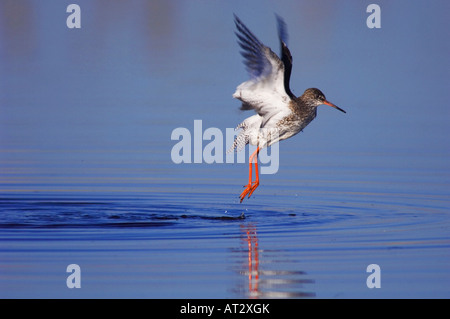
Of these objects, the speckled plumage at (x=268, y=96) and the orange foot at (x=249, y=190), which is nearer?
the speckled plumage at (x=268, y=96)

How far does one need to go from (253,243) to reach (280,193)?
3024 millimetres

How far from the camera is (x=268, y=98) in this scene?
11.9 meters

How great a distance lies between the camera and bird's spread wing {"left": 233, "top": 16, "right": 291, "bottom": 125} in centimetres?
1123

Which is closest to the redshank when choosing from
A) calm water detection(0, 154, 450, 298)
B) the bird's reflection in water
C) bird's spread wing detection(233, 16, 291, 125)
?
bird's spread wing detection(233, 16, 291, 125)

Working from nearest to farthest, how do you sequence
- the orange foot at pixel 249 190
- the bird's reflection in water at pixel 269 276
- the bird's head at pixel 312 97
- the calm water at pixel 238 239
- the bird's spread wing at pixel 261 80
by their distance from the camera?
the bird's reflection in water at pixel 269 276, the calm water at pixel 238 239, the bird's spread wing at pixel 261 80, the orange foot at pixel 249 190, the bird's head at pixel 312 97

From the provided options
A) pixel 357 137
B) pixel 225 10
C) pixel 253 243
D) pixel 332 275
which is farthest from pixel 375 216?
pixel 225 10

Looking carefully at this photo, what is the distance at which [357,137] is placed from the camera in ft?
54.1

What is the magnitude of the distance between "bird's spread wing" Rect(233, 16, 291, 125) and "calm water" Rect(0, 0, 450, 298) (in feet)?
3.98

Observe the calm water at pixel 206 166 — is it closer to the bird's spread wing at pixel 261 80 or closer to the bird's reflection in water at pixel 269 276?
the bird's reflection in water at pixel 269 276

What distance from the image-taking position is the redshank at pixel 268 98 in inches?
445

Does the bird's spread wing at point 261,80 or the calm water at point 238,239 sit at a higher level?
the bird's spread wing at point 261,80

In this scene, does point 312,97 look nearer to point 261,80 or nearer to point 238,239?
point 261,80

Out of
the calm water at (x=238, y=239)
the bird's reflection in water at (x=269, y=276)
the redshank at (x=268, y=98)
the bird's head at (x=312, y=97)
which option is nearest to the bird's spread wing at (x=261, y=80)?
the redshank at (x=268, y=98)

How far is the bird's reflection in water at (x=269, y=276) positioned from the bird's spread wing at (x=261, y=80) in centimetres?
223
